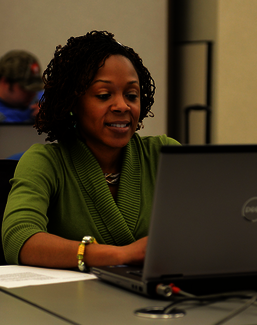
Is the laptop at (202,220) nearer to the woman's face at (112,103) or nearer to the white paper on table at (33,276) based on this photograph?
the white paper on table at (33,276)

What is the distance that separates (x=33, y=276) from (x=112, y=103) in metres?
0.59

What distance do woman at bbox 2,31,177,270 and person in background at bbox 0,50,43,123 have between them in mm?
2258

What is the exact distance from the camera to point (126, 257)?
1.03 meters

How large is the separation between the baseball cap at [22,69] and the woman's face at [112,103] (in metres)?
2.42

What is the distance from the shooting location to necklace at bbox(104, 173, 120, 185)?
1494mm

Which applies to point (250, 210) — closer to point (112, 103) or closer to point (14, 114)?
point (112, 103)

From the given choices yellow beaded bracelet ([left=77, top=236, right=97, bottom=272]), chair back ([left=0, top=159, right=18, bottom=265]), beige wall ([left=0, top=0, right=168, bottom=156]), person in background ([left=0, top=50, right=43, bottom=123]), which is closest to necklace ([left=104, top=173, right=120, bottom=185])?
chair back ([left=0, top=159, right=18, bottom=265])

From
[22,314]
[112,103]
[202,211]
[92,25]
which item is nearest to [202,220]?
[202,211]

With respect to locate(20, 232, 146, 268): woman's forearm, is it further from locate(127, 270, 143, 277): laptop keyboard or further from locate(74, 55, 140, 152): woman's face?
locate(74, 55, 140, 152): woman's face

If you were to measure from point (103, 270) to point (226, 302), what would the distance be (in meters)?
0.25

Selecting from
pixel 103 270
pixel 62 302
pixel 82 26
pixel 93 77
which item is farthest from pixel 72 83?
pixel 82 26

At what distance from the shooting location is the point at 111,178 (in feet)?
4.92

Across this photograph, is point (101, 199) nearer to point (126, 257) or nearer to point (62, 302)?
point (126, 257)

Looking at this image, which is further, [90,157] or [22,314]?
[90,157]
